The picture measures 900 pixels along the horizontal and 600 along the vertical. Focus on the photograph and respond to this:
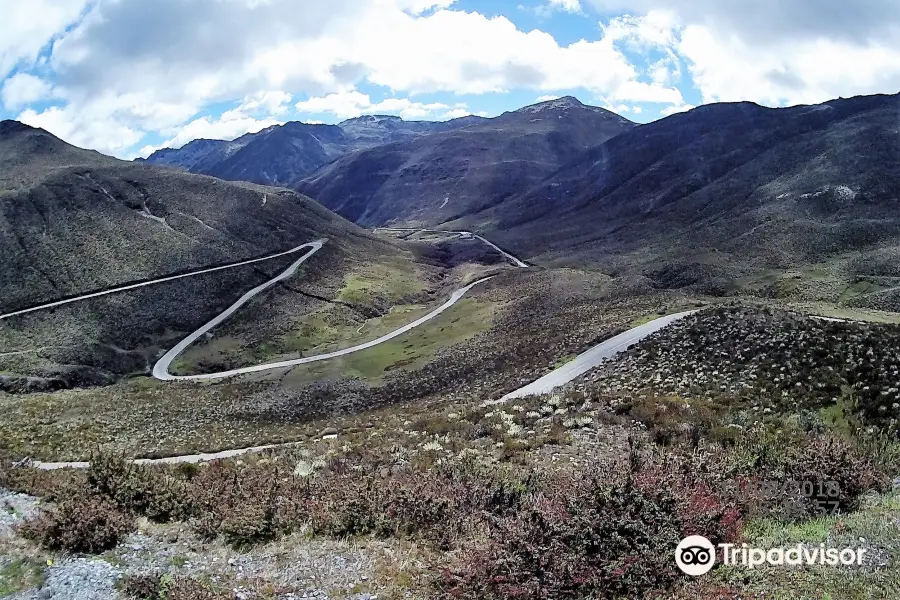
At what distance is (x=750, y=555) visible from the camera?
321 inches

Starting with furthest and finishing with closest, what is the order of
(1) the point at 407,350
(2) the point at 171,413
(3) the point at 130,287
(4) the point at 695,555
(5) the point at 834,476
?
1. (3) the point at 130,287
2. (1) the point at 407,350
3. (2) the point at 171,413
4. (5) the point at 834,476
5. (4) the point at 695,555

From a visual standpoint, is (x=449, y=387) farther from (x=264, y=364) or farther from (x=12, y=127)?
(x=12, y=127)

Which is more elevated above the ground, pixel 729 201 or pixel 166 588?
pixel 729 201

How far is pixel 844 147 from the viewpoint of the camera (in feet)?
342

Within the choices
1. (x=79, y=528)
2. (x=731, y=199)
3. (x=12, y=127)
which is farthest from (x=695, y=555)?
(x=12, y=127)

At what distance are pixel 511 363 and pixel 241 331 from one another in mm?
48350

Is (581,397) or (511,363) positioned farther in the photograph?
(511,363)

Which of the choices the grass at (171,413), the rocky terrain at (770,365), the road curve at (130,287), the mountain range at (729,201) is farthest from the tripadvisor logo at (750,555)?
the road curve at (130,287)

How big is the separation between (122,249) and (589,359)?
79951mm

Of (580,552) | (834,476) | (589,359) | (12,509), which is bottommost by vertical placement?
(589,359)

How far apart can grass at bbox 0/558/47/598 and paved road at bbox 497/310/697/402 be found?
21711mm

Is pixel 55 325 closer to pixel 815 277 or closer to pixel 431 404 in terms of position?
pixel 431 404

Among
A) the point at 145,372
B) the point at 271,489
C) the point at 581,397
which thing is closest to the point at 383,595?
the point at 271,489

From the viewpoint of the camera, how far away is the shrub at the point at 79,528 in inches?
414
